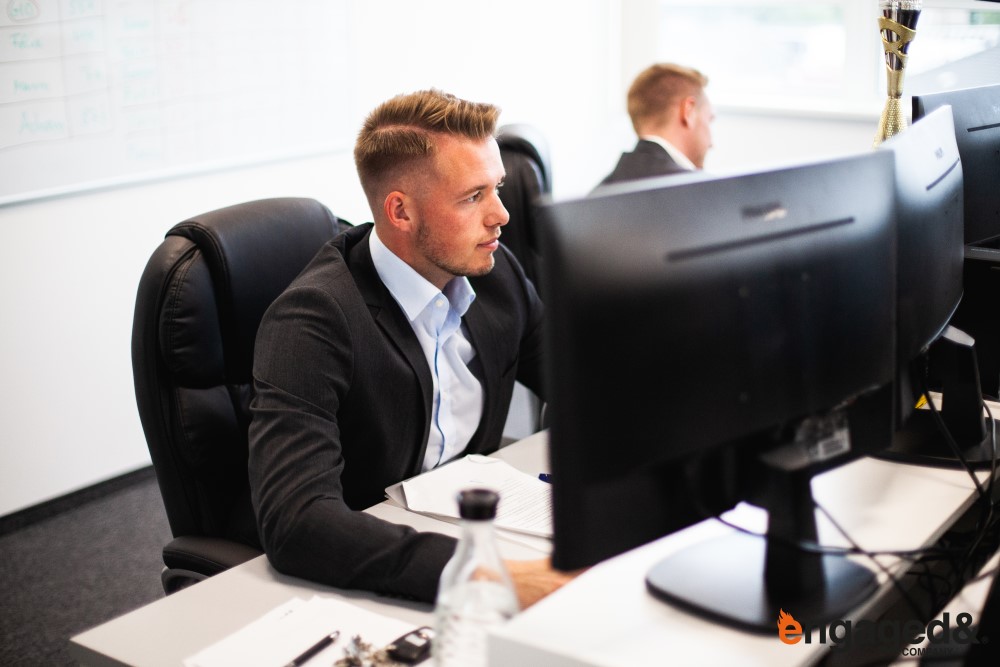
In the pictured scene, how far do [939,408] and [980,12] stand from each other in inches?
122

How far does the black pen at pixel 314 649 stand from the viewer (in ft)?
3.76

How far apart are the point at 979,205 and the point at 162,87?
2.39 m

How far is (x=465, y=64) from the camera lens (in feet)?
14.4

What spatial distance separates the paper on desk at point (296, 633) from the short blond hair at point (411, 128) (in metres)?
0.79

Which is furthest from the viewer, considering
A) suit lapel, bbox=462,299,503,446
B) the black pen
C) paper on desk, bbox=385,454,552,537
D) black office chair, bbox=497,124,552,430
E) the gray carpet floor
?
black office chair, bbox=497,124,552,430

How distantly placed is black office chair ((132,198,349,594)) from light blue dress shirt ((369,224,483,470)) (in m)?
0.23

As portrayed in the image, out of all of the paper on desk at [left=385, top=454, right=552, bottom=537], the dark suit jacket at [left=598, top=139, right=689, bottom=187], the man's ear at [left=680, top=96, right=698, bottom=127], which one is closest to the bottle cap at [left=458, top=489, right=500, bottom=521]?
the paper on desk at [left=385, top=454, right=552, bottom=537]

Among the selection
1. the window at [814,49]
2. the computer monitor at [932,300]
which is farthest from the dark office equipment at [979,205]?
the window at [814,49]

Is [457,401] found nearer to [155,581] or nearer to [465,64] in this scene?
[155,581]

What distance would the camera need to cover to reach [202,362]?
5.47ft

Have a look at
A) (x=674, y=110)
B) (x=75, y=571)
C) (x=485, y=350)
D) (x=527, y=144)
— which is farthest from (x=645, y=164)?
(x=75, y=571)

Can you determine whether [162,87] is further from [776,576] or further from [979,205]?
[776,576]

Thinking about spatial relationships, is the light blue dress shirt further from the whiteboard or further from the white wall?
the whiteboard

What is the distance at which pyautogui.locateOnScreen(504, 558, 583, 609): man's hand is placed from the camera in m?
1.20
